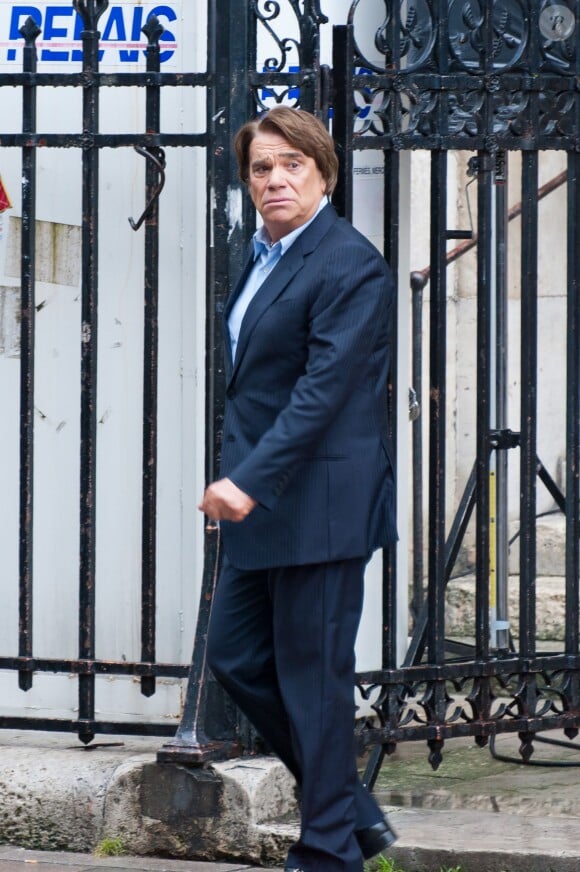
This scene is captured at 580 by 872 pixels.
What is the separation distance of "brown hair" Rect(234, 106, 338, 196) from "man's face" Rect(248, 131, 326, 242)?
14 millimetres

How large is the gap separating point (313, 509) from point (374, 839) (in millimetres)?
838

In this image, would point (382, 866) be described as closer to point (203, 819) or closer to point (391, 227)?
point (203, 819)

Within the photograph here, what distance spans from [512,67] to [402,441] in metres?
1.35

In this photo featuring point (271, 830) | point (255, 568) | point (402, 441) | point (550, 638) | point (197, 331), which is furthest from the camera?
point (550, 638)

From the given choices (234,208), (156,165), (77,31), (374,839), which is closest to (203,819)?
(374,839)

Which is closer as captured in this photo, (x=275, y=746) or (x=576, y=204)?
(x=275, y=746)

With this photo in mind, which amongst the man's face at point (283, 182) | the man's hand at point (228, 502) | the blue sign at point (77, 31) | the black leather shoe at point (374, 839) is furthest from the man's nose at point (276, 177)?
the black leather shoe at point (374, 839)

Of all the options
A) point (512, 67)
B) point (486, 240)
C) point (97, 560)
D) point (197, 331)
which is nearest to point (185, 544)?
point (97, 560)

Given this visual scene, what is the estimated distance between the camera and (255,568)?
149 inches

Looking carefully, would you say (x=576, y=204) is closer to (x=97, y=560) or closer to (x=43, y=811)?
(x=97, y=560)

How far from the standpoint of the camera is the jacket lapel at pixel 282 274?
3.79 m

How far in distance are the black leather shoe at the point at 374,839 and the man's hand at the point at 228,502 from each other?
0.89m

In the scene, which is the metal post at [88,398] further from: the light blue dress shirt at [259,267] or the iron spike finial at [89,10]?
the light blue dress shirt at [259,267]

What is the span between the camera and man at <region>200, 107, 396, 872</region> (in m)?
3.69
